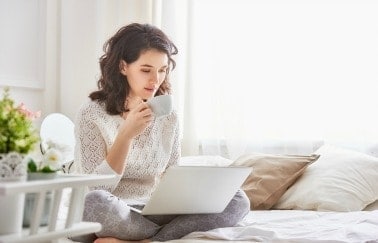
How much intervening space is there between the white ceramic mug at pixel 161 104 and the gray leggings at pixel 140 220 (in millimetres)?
270

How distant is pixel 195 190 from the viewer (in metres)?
1.73

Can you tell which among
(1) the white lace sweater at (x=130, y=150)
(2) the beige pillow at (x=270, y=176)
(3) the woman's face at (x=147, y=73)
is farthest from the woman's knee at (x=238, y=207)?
(2) the beige pillow at (x=270, y=176)

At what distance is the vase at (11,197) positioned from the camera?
122 centimetres

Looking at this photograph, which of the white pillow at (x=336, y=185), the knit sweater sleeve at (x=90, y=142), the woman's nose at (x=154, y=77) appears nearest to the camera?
the knit sweater sleeve at (x=90, y=142)

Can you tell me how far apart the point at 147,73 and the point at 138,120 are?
36 cm

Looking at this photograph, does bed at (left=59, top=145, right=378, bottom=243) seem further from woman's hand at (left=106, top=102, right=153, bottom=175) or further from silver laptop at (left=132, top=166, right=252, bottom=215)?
woman's hand at (left=106, top=102, right=153, bottom=175)

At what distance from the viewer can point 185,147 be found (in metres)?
3.24

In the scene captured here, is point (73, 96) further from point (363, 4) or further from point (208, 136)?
point (363, 4)

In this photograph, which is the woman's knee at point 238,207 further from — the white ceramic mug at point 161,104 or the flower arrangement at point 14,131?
the flower arrangement at point 14,131

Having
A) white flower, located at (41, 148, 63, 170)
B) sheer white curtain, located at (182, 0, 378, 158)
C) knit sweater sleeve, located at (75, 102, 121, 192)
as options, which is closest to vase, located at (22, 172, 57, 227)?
white flower, located at (41, 148, 63, 170)

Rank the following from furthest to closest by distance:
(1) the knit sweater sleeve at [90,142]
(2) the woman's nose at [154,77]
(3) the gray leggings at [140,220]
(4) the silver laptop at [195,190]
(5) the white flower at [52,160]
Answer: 1. (2) the woman's nose at [154,77]
2. (1) the knit sweater sleeve at [90,142]
3. (3) the gray leggings at [140,220]
4. (4) the silver laptop at [195,190]
5. (5) the white flower at [52,160]

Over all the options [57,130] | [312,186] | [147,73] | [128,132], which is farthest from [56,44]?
[128,132]

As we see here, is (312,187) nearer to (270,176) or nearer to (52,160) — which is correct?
(270,176)

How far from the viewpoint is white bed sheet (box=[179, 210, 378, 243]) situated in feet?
5.61
